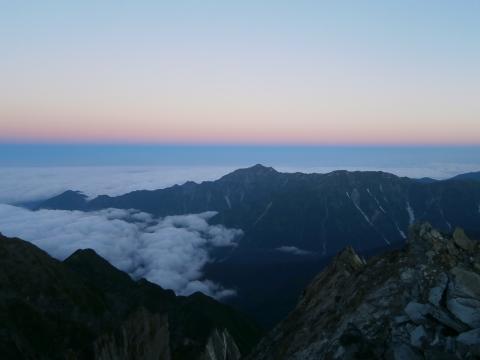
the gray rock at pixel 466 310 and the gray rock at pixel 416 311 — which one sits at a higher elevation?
the gray rock at pixel 466 310

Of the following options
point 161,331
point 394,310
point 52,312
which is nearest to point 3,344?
point 52,312

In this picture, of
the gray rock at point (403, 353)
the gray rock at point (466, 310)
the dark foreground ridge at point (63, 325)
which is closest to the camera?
the gray rock at point (403, 353)

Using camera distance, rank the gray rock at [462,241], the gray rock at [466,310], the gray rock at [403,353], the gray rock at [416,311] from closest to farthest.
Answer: the gray rock at [403,353] < the gray rock at [466,310] < the gray rock at [416,311] < the gray rock at [462,241]

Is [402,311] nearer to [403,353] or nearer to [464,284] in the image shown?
[464,284]

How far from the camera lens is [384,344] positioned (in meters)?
22.4

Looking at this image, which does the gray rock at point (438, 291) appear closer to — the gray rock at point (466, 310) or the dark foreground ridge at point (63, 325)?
the gray rock at point (466, 310)

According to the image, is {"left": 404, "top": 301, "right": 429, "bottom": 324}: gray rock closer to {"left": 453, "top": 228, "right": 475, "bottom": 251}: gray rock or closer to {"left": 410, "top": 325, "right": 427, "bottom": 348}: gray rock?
{"left": 410, "top": 325, "right": 427, "bottom": 348}: gray rock

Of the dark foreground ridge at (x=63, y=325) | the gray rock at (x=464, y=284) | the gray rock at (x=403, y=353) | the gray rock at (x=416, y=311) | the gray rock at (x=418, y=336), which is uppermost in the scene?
the gray rock at (x=464, y=284)

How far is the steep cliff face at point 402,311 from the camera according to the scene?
2093 cm

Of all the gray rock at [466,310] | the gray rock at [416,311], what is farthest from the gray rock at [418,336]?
the gray rock at [466,310]

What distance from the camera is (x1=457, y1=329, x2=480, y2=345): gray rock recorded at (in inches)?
769

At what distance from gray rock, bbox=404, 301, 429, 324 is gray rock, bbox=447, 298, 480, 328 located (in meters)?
1.12

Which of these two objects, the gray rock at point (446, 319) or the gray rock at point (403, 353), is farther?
the gray rock at point (446, 319)

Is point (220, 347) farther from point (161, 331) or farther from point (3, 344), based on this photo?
point (3, 344)
